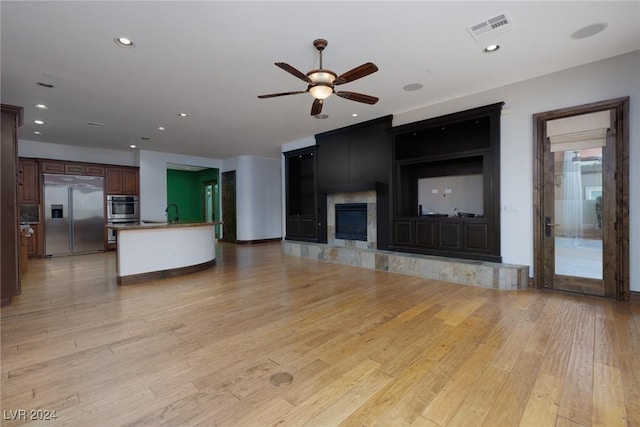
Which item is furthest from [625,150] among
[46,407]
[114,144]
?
[114,144]

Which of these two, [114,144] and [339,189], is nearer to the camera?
[339,189]

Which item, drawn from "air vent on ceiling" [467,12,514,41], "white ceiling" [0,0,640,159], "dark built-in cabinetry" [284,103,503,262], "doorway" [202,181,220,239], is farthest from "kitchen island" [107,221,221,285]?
"doorway" [202,181,220,239]

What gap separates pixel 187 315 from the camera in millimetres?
3275

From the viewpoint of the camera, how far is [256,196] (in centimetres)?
983

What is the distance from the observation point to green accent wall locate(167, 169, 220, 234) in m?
11.3

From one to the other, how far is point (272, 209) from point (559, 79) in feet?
27.2

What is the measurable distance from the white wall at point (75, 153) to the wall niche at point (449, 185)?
7869 millimetres

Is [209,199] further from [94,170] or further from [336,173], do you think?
[336,173]

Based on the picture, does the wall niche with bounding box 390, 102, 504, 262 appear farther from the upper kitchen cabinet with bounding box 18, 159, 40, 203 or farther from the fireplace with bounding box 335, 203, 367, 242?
the upper kitchen cabinet with bounding box 18, 159, 40, 203

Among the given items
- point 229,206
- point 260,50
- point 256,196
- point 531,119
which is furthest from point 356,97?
point 229,206

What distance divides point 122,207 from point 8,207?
190 inches

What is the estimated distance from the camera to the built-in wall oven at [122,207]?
8.05 metres

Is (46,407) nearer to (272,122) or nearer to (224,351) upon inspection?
(224,351)

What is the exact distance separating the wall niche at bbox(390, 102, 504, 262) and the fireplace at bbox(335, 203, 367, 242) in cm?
86
